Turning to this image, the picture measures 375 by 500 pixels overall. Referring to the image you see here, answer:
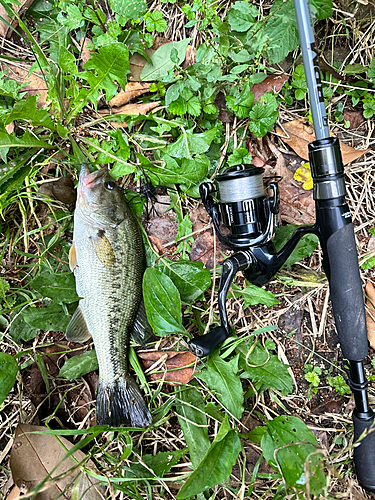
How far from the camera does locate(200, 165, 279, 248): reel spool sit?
209cm

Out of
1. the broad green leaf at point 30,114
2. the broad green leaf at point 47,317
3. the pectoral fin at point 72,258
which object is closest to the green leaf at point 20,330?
the broad green leaf at point 47,317

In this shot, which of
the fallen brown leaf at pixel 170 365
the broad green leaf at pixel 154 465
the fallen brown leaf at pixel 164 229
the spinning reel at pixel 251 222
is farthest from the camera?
the fallen brown leaf at pixel 164 229

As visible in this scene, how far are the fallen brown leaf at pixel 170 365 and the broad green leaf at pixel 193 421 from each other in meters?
0.08

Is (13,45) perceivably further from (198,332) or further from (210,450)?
(210,450)

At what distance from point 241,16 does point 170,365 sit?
2.26 meters

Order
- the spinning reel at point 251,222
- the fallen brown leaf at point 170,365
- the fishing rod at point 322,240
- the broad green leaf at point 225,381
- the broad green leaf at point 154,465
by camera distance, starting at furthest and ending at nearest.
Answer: the fallen brown leaf at point 170,365
the broad green leaf at point 154,465
the broad green leaf at point 225,381
the spinning reel at point 251,222
the fishing rod at point 322,240

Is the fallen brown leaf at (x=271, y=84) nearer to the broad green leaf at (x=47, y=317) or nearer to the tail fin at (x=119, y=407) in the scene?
the broad green leaf at (x=47, y=317)

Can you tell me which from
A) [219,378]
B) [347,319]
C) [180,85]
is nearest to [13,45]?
[180,85]

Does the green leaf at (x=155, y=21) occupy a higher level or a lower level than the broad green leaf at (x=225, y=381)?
higher

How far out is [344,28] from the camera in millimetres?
2441

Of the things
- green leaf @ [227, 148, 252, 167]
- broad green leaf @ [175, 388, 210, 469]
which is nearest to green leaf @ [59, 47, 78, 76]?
green leaf @ [227, 148, 252, 167]

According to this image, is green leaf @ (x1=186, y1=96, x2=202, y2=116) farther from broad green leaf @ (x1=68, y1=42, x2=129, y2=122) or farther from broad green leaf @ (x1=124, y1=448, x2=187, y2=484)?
broad green leaf @ (x1=124, y1=448, x2=187, y2=484)

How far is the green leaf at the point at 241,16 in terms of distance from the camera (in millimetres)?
2293

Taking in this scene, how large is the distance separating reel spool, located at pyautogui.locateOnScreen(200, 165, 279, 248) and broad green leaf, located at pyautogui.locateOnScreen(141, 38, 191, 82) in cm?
89
